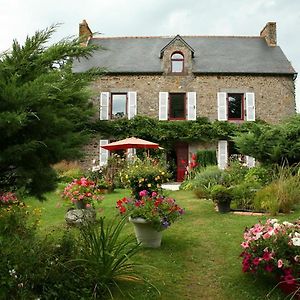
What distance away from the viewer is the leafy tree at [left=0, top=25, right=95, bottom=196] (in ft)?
9.54

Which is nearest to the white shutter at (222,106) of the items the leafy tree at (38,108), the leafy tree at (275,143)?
the leafy tree at (275,143)

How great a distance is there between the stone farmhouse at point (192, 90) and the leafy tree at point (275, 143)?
7.61 meters

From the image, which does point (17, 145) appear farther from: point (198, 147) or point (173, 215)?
point (198, 147)

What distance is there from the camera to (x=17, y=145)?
9.86 ft

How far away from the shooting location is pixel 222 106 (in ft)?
63.4

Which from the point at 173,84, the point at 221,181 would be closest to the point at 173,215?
the point at 221,181

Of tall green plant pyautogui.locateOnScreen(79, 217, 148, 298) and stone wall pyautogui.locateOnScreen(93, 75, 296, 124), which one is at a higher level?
stone wall pyautogui.locateOnScreen(93, 75, 296, 124)

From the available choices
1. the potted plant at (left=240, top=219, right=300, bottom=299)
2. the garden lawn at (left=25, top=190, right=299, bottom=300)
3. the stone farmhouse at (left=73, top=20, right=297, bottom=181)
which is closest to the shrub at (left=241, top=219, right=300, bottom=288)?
the potted plant at (left=240, top=219, right=300, bottom=299)

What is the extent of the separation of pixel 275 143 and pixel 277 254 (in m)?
7.25

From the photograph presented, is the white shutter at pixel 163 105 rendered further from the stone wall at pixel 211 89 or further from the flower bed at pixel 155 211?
the flower bed at pixel 155 211

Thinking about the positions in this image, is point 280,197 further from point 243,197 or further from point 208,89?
point 208,89

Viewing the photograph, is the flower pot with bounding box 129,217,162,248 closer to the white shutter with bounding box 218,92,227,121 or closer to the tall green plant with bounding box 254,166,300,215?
the tall green plant with bounding box 254,166,300,215

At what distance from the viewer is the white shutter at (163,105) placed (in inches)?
763

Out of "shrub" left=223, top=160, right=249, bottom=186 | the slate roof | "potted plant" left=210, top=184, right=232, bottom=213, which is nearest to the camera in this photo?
"potted plant" left=210, top=184, right=232, bottom=213
